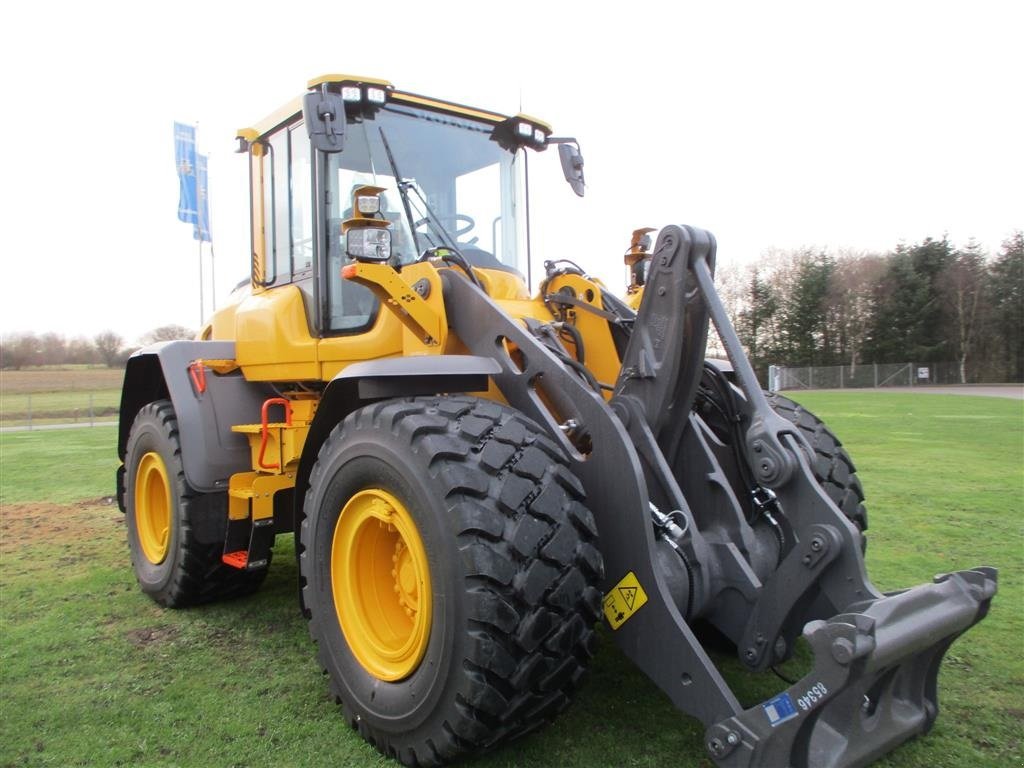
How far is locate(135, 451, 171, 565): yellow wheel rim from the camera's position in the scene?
5488 millimetres

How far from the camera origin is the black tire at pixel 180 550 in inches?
192

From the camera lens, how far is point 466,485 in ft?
8.97

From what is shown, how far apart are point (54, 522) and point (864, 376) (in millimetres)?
42811

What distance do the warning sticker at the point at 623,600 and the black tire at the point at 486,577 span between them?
0.16m

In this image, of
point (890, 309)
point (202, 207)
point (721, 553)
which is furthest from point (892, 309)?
point (721, 553)

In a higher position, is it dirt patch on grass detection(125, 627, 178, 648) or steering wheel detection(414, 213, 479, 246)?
steering wheel detection(414, 213, 479, 246)

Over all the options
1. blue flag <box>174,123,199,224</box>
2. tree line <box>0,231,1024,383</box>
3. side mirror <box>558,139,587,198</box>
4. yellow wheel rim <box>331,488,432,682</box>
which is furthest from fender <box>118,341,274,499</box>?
Answer: tree line <box>0,231,1024,383</box>

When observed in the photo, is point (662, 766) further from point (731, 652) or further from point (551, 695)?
point (731, 652)

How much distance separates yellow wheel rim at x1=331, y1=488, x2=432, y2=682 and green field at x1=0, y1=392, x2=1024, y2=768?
0.38 meters

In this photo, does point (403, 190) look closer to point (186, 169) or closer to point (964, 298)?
point (186, 169)

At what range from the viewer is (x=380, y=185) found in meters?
4.23

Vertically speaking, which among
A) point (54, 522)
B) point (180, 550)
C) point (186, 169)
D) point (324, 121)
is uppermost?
point (186, 169)

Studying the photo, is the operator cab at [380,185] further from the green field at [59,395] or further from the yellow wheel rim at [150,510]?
the green field at [59,395]

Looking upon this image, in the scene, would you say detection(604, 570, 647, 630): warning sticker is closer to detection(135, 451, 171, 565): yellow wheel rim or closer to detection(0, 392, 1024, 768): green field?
detection(0, 392, 1024, 768): green field
